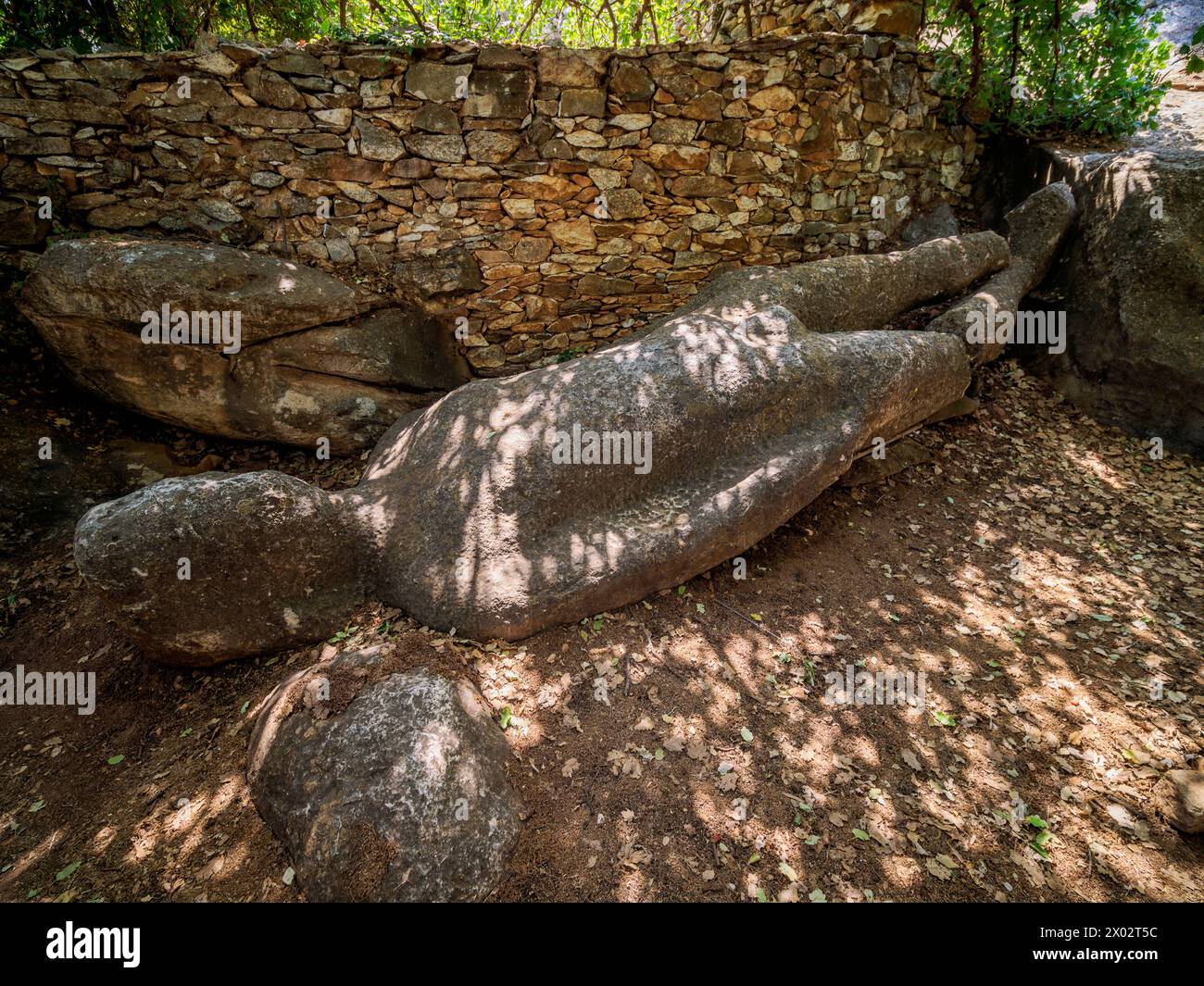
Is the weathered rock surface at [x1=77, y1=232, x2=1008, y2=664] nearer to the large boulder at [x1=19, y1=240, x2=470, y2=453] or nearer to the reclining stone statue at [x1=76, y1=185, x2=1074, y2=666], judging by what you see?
the reclining stone statue at [x1=76, y1=185, x2=1074, y2=666]

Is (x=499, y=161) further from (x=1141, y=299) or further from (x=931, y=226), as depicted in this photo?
(x=1141, y=299)

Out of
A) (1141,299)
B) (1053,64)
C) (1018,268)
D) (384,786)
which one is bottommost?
(384,786)

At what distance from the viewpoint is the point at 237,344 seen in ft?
12.3

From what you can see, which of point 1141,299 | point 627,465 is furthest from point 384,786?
Answer: point 1141,299

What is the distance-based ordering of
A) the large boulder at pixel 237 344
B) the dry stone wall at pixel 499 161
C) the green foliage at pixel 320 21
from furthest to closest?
the green foliage at pixel 320 21, the dry stone wall at pixel 499 161, the large boulder at pixel 237 344

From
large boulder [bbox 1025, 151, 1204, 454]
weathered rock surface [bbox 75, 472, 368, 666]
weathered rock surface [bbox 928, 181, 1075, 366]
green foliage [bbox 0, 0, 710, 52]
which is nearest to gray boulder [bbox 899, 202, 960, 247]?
weathered rock surface [bbox 928, 181, 1075, 366]

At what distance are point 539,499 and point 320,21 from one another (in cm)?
622

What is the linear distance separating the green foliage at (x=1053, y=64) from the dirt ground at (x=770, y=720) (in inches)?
153

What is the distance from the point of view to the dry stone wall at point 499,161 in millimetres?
3770

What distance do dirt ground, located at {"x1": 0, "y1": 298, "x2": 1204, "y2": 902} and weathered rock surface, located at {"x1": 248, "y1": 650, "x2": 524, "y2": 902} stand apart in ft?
0.52

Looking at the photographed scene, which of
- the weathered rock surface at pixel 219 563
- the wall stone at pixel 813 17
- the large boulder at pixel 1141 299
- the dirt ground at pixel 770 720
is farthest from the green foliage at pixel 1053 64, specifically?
the weathered rock surface at pixel 219 563

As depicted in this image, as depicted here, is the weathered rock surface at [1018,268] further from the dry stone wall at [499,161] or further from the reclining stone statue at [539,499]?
the dry stone wall at [499,161]

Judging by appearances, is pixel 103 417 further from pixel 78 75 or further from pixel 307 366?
pixel 78 75

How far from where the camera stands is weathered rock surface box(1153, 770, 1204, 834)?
2010 mm
